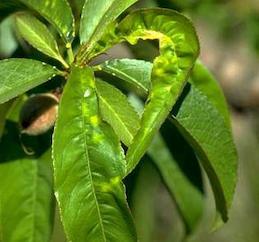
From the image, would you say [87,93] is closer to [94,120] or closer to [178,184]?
[94,120]

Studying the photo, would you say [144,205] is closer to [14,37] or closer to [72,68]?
[14,37]

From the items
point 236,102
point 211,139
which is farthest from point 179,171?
point 236,102

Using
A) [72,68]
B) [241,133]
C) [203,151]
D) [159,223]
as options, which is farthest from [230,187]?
Answer: [241,133]

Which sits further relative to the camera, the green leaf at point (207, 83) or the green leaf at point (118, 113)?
the green leaf at point (207, 83)

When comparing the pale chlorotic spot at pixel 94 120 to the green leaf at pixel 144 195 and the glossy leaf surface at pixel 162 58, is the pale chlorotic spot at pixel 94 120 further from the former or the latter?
the green leaf at pixel 144 195

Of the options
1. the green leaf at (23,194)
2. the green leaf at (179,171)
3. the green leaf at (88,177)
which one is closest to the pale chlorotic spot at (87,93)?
the green leaf at (88,177)

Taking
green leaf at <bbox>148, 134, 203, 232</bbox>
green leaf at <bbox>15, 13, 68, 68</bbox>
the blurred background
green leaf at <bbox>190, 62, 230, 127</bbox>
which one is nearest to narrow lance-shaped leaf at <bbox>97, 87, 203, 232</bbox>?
green leaf at <bbox>148, 134, 203, 232</bbox>
